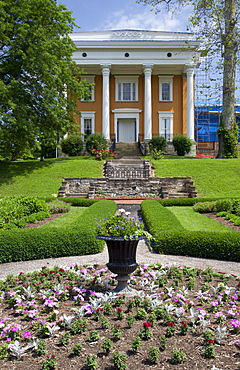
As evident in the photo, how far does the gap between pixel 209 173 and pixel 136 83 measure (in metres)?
17.2

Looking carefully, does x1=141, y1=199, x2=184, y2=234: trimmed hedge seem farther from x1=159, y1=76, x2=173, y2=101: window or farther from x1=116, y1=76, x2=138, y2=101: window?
x1=159, y1=76, x2=173, y2=101: window

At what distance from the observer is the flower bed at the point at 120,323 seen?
10.9ft

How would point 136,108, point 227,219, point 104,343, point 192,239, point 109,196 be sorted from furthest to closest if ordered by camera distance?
1. point 136,108
2. point 109,196
3. point 227,219
4. point 192,239
5. point 104,343

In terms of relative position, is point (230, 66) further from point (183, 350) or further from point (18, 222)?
point (183, 350)

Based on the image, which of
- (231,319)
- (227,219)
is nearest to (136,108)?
(227,219)

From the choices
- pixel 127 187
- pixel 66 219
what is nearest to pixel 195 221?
pixel 66 219

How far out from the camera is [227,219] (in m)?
11.6

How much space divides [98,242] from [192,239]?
2012 millimetres

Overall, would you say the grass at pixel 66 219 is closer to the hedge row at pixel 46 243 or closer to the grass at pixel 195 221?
the hedge row at pixel 46 243

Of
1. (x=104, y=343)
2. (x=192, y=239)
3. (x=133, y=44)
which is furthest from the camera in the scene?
(x=133, y=44)

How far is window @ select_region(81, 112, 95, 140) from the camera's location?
3366 centimetres

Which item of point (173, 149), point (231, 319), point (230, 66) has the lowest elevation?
point (231, 319)

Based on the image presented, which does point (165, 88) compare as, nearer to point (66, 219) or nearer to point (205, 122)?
point (205, 122)

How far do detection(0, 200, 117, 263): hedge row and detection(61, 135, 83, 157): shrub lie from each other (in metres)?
21.2
